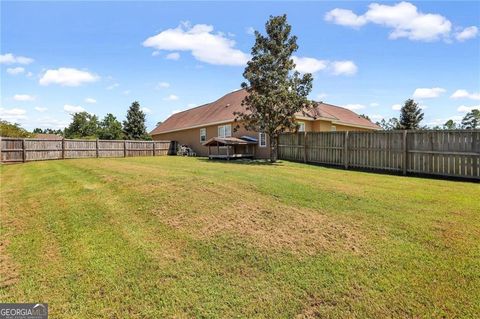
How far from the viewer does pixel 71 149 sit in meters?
22.0

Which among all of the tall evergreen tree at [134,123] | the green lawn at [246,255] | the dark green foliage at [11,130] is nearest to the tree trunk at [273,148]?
the green lawn at [246,255]

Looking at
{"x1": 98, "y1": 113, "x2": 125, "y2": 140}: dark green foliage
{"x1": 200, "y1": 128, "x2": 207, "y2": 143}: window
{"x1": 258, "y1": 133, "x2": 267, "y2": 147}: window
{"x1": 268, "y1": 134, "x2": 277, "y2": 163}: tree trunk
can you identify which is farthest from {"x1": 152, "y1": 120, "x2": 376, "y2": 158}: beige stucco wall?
{"x1": 98, "y1": 113, "x2": 125, "y2": 140}: dark green foliage

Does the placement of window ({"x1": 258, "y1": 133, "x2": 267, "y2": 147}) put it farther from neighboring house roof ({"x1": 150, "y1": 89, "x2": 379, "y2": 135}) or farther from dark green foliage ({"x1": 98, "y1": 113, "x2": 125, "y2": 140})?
dark green foliage ({"x1": 98, "y1": 113, "x2": 125, "y2": 140})

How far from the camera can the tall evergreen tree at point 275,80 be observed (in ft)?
51.9

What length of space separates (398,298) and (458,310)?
1.70 ft

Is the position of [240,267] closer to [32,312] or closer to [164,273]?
[164,273]

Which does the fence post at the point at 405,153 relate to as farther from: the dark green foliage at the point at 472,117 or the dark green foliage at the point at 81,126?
the dark green foliage at the point at 81,126

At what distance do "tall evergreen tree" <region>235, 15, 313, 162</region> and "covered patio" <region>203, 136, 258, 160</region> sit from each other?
338cm

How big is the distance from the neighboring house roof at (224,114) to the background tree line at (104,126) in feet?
44.3

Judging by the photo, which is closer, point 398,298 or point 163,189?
point 398,298

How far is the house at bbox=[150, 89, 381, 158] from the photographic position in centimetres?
2042

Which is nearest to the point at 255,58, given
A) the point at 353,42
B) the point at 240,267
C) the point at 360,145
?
the point at 353,42

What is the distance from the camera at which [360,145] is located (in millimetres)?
13664

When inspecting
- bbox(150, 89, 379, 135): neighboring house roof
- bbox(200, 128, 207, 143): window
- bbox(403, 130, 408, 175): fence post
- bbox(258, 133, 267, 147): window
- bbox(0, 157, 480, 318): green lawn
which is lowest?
bbox(0, 157, 480, 318): green lawn
